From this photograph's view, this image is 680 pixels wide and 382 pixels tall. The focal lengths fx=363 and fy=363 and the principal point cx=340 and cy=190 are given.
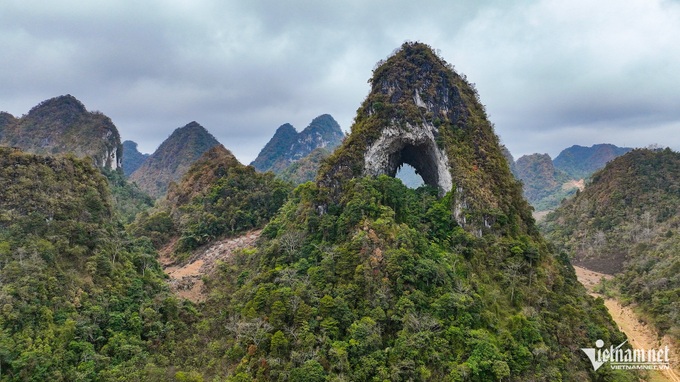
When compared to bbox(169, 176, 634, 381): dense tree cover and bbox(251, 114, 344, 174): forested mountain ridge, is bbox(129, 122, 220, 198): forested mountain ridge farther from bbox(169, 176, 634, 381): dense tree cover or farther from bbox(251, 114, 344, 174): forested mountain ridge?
bbox(169, 176, 634, 381): dense tree cover

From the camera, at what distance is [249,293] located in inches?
970

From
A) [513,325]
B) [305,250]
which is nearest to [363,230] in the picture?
[305,250]

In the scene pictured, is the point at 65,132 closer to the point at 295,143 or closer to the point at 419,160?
the point at 419,160

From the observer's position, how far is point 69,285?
824 inches

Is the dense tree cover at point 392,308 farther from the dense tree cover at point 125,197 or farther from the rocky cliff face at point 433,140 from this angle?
the dense tree cover at point 125,197

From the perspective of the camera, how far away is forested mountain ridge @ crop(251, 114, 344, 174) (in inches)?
5241

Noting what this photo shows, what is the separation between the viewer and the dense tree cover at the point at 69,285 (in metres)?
17.9

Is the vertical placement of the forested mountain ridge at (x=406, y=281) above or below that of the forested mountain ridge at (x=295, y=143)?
below

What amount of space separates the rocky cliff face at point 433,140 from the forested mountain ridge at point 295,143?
96503 millimetres

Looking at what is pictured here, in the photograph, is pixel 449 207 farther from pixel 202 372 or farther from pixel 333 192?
pixel 202 372

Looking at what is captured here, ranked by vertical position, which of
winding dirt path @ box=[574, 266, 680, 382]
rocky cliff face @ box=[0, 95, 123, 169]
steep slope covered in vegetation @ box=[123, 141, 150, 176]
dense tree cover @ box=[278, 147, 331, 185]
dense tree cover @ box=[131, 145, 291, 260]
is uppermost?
steep slope covered in vegetation @ box=[123, 141, 150, 176]

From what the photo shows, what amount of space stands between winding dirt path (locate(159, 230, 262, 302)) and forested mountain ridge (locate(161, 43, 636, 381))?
5.15ft

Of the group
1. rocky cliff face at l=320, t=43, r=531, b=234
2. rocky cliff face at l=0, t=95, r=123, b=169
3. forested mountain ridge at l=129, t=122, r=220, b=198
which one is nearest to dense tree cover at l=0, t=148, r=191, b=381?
rocky cliff face at l=320, t=43, r=531, b=234

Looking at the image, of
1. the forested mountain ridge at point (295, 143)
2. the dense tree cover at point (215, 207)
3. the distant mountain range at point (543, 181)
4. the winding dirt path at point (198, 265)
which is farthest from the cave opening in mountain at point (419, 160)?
the forested mountain ridge at point (295, 143)
